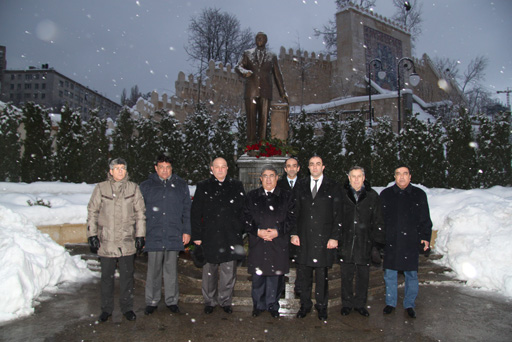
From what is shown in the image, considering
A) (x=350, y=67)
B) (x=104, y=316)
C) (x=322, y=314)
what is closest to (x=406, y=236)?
(x=322, y=314)

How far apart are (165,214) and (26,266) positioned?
184cm

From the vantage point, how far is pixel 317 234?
439cm

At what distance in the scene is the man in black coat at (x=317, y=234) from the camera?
14.3 ft

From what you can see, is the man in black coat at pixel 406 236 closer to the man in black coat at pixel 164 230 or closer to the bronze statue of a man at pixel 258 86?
the man in black coat at pixel 164 230

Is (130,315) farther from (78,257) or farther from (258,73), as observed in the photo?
(258,73)

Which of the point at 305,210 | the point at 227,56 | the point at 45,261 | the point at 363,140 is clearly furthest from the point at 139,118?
the point at 227,56

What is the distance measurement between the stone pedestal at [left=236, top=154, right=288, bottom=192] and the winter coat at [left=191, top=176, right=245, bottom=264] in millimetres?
3058

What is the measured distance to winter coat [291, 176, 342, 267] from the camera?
14.3 feet

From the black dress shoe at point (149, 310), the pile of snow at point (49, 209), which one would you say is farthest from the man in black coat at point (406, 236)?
the pile of snow at point (49, 209)

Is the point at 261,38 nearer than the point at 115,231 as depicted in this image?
No

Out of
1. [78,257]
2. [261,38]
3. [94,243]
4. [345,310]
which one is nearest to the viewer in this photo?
[94,243]

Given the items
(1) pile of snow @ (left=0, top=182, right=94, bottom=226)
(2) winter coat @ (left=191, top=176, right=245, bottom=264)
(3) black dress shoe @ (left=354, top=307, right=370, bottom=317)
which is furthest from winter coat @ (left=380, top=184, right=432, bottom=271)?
(1) pile of snow @ (left=0, top=182, right=94, bottom=226)

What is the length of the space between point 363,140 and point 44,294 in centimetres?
1157

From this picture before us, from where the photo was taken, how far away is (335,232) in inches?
173
